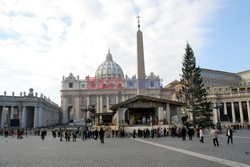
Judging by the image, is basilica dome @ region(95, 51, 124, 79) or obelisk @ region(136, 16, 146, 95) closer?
obelisk @ region(136, 16, 146, 95)

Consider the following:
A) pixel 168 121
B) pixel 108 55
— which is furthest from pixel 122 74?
pixel 168 121

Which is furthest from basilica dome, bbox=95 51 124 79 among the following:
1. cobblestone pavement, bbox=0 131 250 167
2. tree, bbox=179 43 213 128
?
cobblestone pavement, bbox=0 131 250 167

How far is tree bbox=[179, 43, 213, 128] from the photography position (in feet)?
123

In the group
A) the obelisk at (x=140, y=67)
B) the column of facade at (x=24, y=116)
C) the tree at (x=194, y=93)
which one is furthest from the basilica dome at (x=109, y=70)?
the obelisk at (x=140, y=67)

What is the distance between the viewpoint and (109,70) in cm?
13238

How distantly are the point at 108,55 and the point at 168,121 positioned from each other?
114070 millimetres

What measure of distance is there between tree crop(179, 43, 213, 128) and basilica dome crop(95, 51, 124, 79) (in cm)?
8938

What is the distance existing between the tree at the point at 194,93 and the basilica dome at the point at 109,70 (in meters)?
89.4

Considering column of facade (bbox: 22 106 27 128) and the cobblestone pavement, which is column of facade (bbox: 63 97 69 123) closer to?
column of facade (bbox: 22 106 27 128)

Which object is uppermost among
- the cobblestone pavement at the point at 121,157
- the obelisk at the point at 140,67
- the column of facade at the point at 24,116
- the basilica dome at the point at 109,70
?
the basilica dome at the point at 109,70

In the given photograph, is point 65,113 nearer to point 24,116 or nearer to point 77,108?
point 77,108

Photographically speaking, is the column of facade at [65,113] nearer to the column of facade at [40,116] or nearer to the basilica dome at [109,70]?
the basilica dome at [109,70]

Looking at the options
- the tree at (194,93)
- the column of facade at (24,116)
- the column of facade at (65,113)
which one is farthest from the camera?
the column of facade at (65,113)

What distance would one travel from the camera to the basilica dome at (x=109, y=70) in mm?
131000
